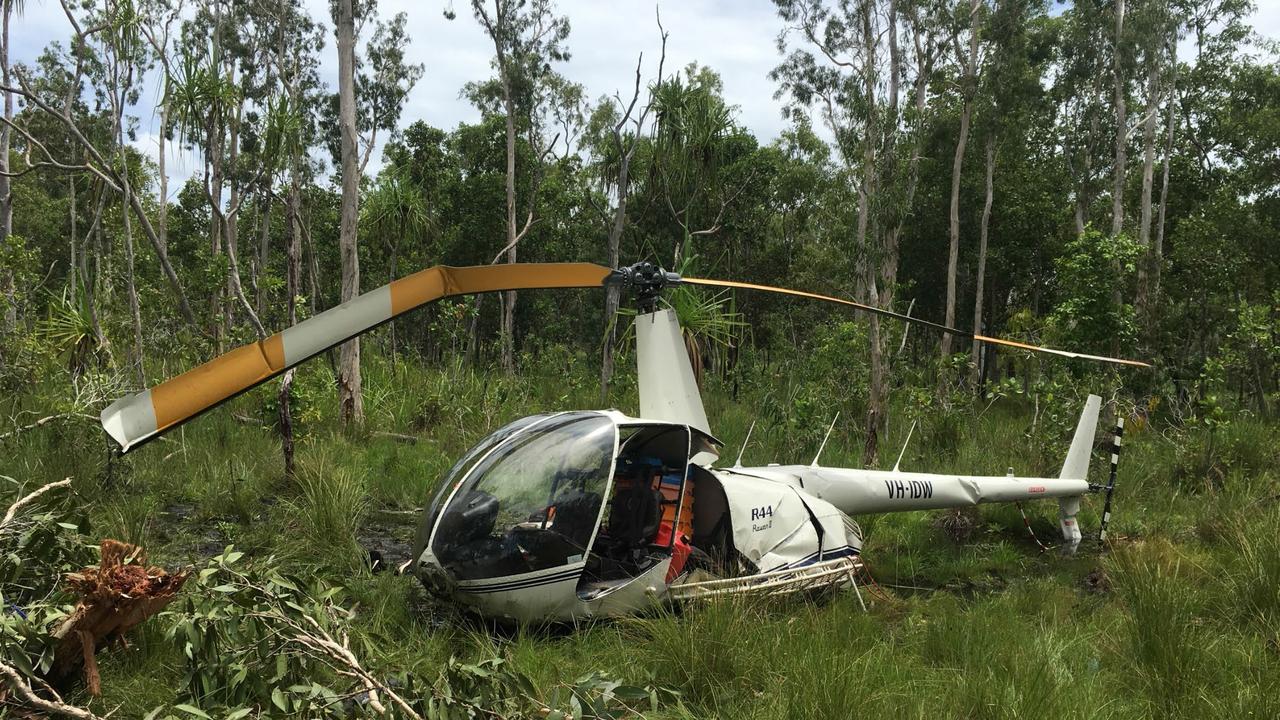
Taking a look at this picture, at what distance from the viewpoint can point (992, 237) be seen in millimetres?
26031

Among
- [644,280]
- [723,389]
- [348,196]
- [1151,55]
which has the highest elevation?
[1151,55]

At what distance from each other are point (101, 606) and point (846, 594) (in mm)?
4288

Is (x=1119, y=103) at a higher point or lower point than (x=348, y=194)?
higher

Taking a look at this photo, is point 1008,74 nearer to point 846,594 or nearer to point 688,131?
point 688,131

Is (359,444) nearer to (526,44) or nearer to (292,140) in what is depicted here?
(292,140)

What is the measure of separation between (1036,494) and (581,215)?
24.3 metres

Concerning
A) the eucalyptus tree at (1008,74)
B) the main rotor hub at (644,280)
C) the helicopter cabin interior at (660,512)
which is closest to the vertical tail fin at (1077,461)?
the helicopter cabin interior at (660,512)

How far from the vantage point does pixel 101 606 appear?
3.30 metres

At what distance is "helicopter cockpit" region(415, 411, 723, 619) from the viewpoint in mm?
4293

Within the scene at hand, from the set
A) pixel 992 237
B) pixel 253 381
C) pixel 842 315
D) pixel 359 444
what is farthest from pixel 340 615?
pixel 992 237

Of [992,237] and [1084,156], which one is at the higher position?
[1084,156]

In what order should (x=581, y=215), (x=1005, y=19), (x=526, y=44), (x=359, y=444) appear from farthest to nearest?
1. (x=581, y=215)
2. (x=526, y=44)
3. (x=1005, y=19)
4. (x=359, y=444)

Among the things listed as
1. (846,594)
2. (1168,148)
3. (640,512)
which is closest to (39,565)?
(640,512)

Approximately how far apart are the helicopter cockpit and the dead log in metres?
1.31
